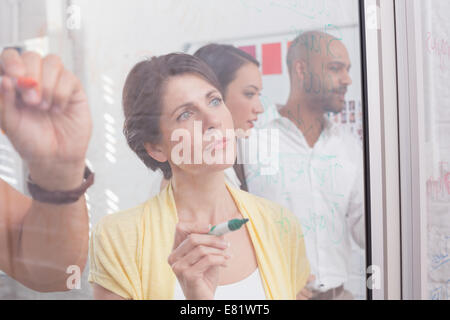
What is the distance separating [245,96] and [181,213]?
0.29m

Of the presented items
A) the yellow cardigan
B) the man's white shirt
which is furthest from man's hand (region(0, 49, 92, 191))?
the man's white shirt

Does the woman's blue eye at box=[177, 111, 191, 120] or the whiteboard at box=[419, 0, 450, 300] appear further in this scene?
the whiteboard at box=[419, 0, 450, 300]

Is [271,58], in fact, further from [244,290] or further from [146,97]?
[244,290]

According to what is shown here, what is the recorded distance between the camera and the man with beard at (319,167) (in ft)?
2.93

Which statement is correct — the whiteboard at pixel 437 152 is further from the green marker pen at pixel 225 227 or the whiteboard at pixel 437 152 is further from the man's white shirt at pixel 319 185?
the green marker pen at pixel 225 227

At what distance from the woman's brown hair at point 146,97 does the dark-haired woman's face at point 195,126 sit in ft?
0.04

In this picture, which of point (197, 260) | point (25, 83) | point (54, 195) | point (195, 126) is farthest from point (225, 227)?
point (25, 83)

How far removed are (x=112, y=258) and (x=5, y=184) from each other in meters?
0.27

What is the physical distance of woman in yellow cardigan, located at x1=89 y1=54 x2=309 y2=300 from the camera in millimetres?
832

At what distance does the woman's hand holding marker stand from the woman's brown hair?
0.19m

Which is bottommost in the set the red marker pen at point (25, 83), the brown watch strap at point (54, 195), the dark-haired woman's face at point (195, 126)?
the brown watch strap at point (54, 195)

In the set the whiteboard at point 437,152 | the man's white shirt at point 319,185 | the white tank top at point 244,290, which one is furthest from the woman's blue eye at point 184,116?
the whiteboard at point 437,152

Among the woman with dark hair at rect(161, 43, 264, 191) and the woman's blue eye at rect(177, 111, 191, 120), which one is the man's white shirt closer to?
the woman with dark hair at rect(161, 43, 264, 191)
